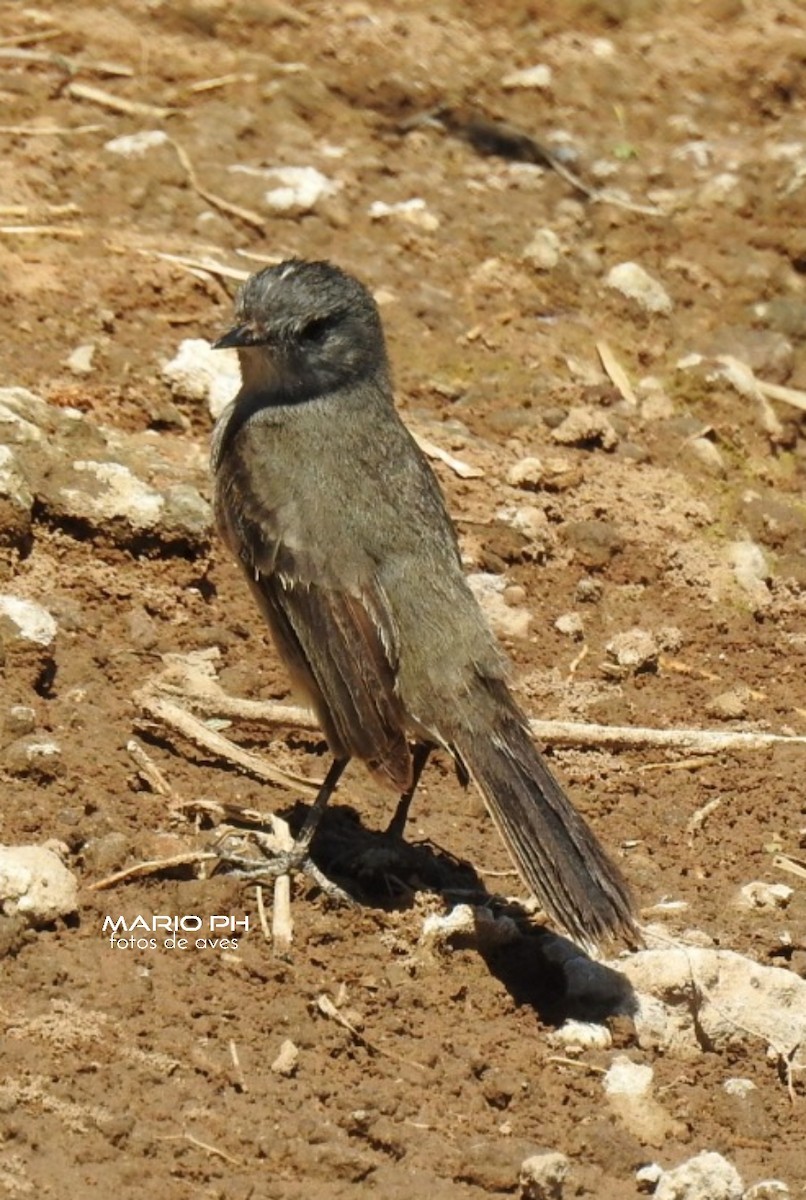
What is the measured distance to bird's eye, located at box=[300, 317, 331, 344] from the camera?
7.32 meters

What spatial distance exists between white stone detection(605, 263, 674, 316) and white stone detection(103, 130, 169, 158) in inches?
94.2

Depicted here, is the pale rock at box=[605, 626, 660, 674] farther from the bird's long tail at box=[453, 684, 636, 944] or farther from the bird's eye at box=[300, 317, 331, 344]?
the bird's eye at box=[300, 317, 331, 344]

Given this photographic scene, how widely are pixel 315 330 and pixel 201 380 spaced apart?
1160 mm

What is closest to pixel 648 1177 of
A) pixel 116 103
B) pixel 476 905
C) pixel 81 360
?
pixel 476 905

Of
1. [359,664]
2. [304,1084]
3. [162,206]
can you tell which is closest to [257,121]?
[162,206]

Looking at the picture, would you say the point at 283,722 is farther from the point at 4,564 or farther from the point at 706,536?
the point at 706,536

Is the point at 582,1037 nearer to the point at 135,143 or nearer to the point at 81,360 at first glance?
the point at 81,360

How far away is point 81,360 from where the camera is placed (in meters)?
8.34

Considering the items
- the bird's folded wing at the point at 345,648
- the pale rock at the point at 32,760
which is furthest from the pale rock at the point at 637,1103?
the pale rock at the point at 32,760

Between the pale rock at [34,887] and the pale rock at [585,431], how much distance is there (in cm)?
380

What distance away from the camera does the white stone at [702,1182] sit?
16.4 feet

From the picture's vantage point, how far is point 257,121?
10.3 meters

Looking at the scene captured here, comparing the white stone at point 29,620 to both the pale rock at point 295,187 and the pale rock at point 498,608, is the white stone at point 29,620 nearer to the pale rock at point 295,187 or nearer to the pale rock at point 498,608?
the pale rock at point 498,608

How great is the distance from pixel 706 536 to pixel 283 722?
2.37 metres
